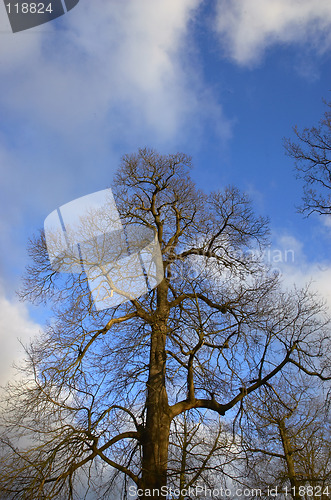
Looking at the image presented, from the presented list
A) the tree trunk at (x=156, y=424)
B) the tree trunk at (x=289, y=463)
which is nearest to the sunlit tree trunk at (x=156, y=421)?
the tree trunk at (x=156, y=424)

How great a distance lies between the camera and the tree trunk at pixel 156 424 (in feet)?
19.0

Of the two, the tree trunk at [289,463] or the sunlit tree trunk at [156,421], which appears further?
the tree trunk at [289,463]

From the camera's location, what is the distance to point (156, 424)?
6477 mm

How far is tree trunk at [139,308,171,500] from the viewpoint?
579 cm

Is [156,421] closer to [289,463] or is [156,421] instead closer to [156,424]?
[156,424]

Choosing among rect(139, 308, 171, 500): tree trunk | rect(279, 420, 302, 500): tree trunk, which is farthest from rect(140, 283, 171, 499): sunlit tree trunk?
rect(279, 420, 302, 500): tree trunk

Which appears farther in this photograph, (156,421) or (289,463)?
(289,463)

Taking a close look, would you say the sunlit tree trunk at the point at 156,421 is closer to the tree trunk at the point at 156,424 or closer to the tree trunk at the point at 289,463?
the tree trunk at the point at 156,424

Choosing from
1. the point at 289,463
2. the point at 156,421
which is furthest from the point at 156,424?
the point at 289,463

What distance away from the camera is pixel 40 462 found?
5820 mm

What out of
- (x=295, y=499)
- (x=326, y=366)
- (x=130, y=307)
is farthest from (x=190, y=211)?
(x=295, y=499)

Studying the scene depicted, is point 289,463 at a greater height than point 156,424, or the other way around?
point 156,424

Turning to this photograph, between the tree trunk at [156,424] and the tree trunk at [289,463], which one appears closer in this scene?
the tree trunk at [156,424]

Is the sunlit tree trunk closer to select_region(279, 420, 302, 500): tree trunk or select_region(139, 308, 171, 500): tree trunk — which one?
select_region(139, 308, 171, 500): tree trunk
